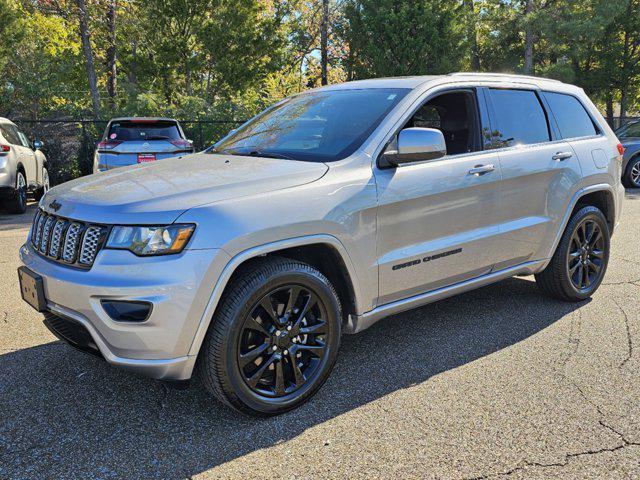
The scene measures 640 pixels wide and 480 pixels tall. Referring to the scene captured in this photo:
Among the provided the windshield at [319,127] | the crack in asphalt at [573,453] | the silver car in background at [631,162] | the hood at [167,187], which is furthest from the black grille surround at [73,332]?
the silver car in background at [631,162]

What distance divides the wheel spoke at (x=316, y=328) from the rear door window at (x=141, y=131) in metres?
8.05

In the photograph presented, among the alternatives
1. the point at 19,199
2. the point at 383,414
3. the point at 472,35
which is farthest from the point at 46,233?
the point at 472,35

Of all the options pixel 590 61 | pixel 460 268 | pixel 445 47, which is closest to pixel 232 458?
A: pixel 460 268

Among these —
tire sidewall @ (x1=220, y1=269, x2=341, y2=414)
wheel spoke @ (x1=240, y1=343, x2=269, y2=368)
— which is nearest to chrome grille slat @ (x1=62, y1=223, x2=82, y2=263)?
tire sidewall @ (x1=220, y1=269, x2=341, y2=414)

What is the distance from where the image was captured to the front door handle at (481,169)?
151 inches

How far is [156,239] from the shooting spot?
264 cm

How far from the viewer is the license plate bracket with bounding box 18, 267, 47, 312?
292cm

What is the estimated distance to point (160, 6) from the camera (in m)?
20.4

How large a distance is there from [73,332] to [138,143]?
26.0ft

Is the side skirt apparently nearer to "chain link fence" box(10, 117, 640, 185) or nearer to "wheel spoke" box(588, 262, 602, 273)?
"wheel spoke" box(588, 262, 602, 273)

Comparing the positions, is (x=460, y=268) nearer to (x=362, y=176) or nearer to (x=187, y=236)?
(x=362, y=176)

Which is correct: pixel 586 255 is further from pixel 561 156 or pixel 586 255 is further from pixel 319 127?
pixel 319 127

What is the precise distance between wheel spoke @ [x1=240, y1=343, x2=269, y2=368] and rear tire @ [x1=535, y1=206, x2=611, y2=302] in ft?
9.13

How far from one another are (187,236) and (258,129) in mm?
1841
